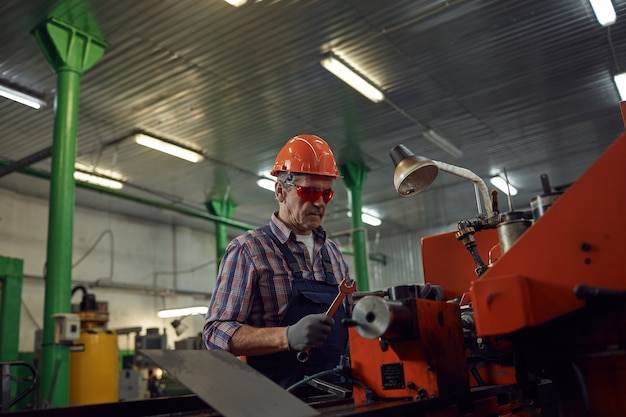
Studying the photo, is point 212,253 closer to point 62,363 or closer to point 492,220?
point 62,363

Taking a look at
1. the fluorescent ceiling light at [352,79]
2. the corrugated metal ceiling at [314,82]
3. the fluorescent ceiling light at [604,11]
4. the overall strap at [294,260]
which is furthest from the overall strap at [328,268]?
the fluorescent ceiling light at [604,11]

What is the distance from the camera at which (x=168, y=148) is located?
7.88m

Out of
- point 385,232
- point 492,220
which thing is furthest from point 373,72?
point 385,232

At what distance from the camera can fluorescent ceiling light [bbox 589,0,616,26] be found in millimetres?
5160

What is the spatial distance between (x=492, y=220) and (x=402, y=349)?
1.69ft

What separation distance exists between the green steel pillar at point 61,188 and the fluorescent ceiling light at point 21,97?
1217 mm

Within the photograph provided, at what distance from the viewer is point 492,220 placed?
62.8 inches

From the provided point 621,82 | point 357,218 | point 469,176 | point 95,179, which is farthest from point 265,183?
point 469,176

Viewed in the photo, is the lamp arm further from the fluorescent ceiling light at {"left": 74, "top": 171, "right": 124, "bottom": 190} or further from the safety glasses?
the fluorescent ceiling light at {"left": 74, "top": 171, "right": 124, "bottom": 190}

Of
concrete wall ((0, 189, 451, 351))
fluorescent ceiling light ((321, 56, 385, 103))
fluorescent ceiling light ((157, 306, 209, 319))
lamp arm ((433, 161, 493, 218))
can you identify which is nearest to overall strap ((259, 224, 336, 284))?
lamp arm ((433, 161, 493, 218))

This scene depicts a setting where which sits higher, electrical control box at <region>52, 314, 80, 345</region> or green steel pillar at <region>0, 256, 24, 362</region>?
green steel pillar at <region>0, 256, 24, 362</region>

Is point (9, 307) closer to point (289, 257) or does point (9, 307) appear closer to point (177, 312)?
point (177, 312)

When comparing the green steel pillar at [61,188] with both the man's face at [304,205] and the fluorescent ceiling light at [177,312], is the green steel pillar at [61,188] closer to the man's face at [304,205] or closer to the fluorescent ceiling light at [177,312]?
the man's face at [304,205]

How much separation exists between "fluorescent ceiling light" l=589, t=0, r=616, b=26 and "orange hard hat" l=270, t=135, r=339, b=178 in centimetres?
414
